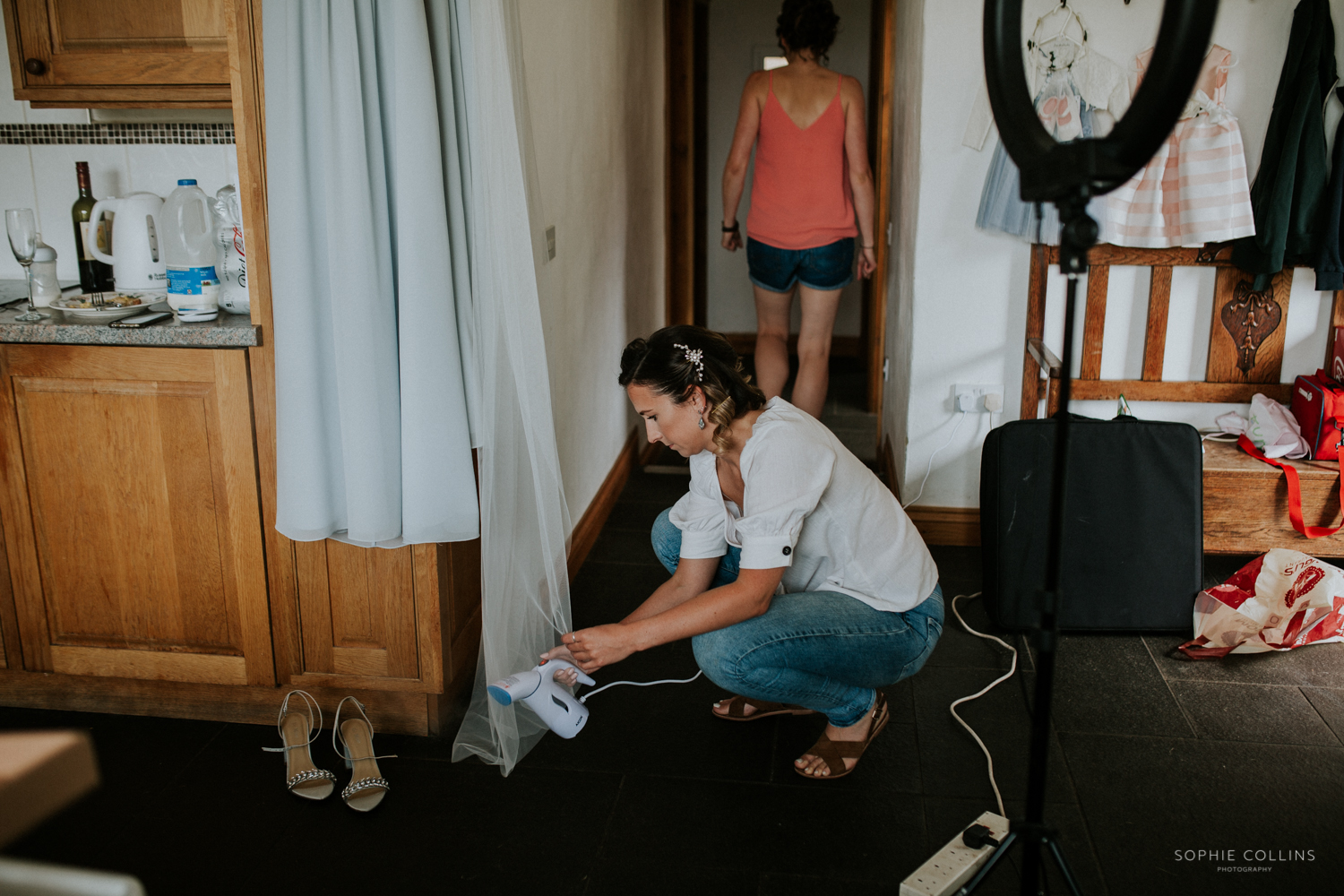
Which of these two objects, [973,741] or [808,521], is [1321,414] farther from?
[808,521]

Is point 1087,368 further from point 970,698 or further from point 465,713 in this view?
point 465,713

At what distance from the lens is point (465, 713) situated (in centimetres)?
218

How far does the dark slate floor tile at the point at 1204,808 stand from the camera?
167 cm

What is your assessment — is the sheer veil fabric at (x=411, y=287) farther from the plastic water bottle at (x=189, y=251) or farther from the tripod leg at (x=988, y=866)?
the tripod leg at (x=988, y=866)

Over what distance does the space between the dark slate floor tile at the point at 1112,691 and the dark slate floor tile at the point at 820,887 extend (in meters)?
0.65

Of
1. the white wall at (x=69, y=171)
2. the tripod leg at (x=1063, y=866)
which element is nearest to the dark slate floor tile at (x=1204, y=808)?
the tripod leg at (x=1063, y=866)

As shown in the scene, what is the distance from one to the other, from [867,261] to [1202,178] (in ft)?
4.12

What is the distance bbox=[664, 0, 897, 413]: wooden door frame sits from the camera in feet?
13.0

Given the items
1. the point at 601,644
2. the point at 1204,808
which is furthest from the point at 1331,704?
the point at 601,644

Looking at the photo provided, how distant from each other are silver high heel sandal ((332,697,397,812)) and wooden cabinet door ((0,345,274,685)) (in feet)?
0.64

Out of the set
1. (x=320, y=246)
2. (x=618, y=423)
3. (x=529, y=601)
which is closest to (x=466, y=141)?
(x=320, y=246)

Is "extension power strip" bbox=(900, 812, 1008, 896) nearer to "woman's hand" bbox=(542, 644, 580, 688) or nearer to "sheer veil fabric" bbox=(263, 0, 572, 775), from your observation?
"woman's hand" bbox=(542, 644, 580, 688)

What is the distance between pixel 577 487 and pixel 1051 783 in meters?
1.55

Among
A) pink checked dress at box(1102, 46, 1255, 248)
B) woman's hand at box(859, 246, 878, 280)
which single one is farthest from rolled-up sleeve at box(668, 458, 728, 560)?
woman's hand at box(859, 246, 878, 280)
